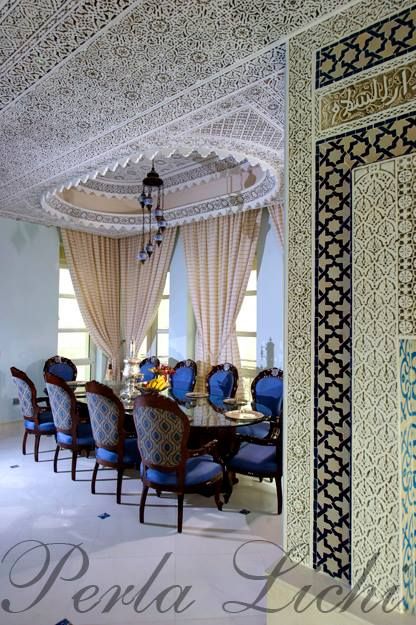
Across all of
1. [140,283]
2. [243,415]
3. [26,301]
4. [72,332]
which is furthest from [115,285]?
[243,415]

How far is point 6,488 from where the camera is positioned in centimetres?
358

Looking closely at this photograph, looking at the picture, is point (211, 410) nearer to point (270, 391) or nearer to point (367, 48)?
point (270, 391)

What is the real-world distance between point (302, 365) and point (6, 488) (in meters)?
3.04

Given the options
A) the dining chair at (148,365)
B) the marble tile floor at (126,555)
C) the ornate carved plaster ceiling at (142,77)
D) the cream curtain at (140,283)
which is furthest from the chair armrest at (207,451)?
the cream curtain at (140,283)

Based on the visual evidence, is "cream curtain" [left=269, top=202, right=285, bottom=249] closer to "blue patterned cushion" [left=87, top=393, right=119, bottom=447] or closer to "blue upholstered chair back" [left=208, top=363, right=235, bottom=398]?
"blue upholstered chair back" [left=208, top=363, right=235, bottom=398]

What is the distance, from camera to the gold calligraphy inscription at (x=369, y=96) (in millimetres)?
1590

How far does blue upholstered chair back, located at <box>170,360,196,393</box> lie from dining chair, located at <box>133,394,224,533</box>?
2.12 meters

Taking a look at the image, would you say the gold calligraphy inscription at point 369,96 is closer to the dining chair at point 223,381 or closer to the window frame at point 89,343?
the dining chair at point 223,381

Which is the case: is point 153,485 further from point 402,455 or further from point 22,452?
point 22,452

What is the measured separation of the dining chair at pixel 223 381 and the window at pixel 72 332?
8.69ft

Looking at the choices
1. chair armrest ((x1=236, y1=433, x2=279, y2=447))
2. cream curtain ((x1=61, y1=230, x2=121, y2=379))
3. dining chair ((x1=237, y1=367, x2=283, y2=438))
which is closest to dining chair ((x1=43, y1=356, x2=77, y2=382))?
cream curtain ((x1=61, y1=230, x2=121, y2=379))

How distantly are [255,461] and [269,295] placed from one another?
7.72 ft

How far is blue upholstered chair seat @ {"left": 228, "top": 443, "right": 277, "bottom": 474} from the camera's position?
10.2 feet

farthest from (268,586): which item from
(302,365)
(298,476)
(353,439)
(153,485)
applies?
(153,485)
